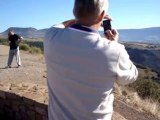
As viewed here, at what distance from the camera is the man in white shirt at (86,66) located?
2135mm

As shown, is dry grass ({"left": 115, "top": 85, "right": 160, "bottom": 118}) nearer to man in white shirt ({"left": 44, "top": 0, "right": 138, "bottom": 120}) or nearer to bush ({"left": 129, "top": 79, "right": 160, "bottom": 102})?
bush ({"left": 129, "top": 79, "right": 160, "bottom": 102})

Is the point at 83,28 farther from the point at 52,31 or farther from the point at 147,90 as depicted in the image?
the point at 147,90

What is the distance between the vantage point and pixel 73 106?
2.24m

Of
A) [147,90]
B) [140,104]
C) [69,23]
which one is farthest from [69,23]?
[147,90]

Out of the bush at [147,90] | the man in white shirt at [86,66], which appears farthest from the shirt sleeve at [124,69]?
the bush at [147,90]

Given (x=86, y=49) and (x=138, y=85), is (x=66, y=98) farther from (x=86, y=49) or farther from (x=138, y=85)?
(x=138, y=85)

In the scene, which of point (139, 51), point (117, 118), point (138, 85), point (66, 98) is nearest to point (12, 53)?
point (138, 85)

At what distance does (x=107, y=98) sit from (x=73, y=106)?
22 centimetres

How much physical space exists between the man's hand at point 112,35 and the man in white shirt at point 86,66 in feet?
0.39

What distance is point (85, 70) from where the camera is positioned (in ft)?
7.09

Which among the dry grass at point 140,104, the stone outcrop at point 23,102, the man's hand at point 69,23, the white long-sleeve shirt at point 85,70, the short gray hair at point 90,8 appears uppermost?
the short gray hair at point 90,8

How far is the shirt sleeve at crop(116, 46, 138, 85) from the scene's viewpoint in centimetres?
216

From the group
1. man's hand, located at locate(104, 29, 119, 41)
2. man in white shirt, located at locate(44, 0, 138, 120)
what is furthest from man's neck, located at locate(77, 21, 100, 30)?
man's hand, located at locate(104, 29, 119, 41)

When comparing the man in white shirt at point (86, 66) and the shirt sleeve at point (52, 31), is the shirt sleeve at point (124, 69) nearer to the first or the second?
the man in white shirt at point (86, 66)
